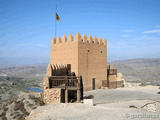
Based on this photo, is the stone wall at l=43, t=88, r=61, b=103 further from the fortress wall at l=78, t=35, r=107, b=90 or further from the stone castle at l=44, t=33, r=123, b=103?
the fortress wall at l=78, t=35, r=107, b=90

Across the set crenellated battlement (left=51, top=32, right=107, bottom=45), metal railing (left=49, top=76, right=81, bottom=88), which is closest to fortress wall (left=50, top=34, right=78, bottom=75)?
crenellated battlement (left=51, top=32, right=107, bottom=45)

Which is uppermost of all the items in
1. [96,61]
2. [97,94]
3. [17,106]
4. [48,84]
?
[96,61]

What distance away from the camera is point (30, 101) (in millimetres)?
20188

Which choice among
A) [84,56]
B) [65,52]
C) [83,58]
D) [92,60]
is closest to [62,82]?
[83,58]

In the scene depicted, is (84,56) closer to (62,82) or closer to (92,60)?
(92,60)

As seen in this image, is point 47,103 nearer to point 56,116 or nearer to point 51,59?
point 56,116

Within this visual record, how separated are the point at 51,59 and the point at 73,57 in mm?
Result: 3964

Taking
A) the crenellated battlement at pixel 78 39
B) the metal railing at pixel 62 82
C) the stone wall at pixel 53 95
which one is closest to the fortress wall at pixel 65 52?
the crenellated battlement at pixel 78 39

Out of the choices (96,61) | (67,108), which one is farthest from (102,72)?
(67,108)

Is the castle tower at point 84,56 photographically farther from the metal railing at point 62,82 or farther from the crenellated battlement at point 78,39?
the metal railing at point 62,82

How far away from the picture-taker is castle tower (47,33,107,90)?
70.2ft

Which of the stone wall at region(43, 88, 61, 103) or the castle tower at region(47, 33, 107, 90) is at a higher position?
the castle tower at region(47, 33, 107, 90)

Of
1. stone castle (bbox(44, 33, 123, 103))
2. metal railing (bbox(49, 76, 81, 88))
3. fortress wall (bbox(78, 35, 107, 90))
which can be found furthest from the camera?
fortress wall (bbox(78, 35, 107, 90))

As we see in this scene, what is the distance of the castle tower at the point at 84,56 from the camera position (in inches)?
843
